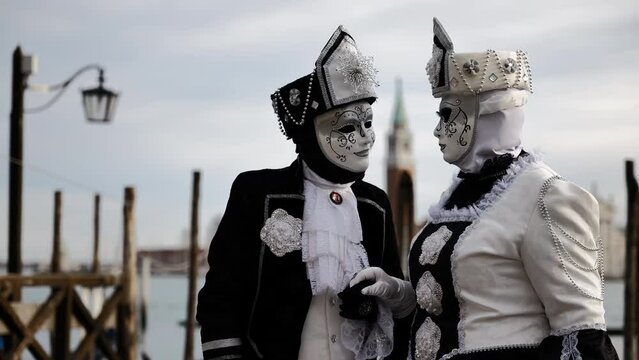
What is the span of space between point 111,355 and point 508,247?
34.0ft

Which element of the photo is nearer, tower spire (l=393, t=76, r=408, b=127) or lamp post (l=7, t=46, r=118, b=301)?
lamp post (l=7, t=46, r=118, b=301)

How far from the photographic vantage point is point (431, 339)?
154 inches

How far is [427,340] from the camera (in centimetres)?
392

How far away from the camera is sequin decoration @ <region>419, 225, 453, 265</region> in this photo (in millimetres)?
3900

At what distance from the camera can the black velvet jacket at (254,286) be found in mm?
4277

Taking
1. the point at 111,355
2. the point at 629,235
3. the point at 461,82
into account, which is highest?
the point at 461,82

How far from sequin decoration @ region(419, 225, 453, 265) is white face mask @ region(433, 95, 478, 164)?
0.24m

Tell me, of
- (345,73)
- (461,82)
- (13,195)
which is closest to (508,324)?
(461,82)

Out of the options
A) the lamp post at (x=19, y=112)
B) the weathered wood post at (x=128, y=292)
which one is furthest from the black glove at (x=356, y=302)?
the weathered wood post at (x=128, y=292)

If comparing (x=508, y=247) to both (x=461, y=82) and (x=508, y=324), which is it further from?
(x=461, y=82)

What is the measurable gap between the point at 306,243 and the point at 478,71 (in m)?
0.95

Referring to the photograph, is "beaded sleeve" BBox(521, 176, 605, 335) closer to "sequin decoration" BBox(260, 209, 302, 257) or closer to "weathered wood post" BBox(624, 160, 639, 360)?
"sequin decoration" BBox(260, 209, 302, 257)

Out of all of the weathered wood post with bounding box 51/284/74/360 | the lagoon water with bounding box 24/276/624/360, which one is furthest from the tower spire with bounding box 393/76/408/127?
the weathered wood post with bounding box 51/284/74/360

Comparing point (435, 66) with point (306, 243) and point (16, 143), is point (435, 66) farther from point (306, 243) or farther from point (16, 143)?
point (16, 143)
